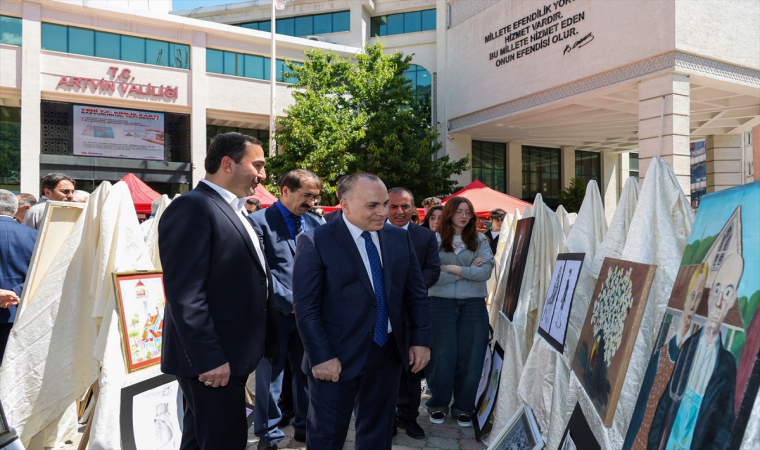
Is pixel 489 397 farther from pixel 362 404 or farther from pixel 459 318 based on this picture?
pixel 362 404

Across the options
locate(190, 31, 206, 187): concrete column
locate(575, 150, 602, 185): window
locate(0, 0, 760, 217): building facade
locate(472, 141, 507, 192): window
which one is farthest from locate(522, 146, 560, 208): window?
locate(190, 31, 206, 187): concrete column

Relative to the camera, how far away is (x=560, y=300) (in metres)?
3.04

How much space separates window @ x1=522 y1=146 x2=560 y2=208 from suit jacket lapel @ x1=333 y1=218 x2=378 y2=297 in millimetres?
23436

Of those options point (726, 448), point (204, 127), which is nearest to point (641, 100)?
point (726, 448)

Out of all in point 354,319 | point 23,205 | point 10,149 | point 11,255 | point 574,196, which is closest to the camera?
point 354,319

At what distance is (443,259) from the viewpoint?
15.4ft

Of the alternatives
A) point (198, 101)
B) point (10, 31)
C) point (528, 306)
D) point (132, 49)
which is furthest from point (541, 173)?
point (528, 306)

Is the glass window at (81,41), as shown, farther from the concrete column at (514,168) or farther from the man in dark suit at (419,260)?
the man in dark suit at (419,260)

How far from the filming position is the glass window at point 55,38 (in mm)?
19203

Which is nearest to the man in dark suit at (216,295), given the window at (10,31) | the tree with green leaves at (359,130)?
the tree with green leaves at (359,130)

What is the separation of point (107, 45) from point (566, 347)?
855 inches

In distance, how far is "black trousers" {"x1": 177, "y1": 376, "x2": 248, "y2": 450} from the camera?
252 cm

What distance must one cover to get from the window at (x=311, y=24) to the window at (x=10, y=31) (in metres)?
11.0

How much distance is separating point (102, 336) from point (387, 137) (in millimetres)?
15462
